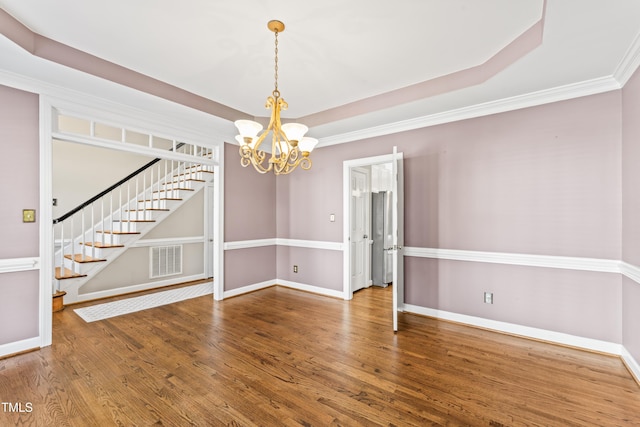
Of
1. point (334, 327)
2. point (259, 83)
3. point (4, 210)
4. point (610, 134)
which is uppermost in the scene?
point (259, 83)

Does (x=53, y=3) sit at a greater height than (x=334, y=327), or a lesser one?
greater

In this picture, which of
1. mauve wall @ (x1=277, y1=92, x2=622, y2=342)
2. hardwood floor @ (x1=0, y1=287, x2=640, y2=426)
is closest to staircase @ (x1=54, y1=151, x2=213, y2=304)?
hardwood floor @ (x1=0, y1=287, x2=640, y2=426)

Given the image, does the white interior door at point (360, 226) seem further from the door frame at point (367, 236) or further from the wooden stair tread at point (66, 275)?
the wooden stair tread at point (66, 275)

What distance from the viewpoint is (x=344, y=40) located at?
257cm

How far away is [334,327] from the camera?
11.8ft

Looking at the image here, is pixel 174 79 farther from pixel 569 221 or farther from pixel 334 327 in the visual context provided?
pixel 569 221

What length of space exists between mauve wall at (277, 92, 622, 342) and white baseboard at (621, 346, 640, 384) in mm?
144

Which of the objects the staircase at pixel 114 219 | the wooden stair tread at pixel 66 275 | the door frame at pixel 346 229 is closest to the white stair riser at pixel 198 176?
the staircase at pixel 114 219

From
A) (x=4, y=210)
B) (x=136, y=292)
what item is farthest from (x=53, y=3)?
(x=136, y=292)

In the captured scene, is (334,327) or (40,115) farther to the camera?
(334,327)

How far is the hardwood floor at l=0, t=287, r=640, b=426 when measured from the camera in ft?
6.59

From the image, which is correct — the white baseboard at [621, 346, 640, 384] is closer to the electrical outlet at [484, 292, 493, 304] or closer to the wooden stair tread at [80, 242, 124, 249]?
the electrical outlet at [484, 292, 493, 304]

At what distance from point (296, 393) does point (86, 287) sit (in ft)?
14.2

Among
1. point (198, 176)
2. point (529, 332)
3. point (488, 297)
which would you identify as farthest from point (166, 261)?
point (529, 332)
